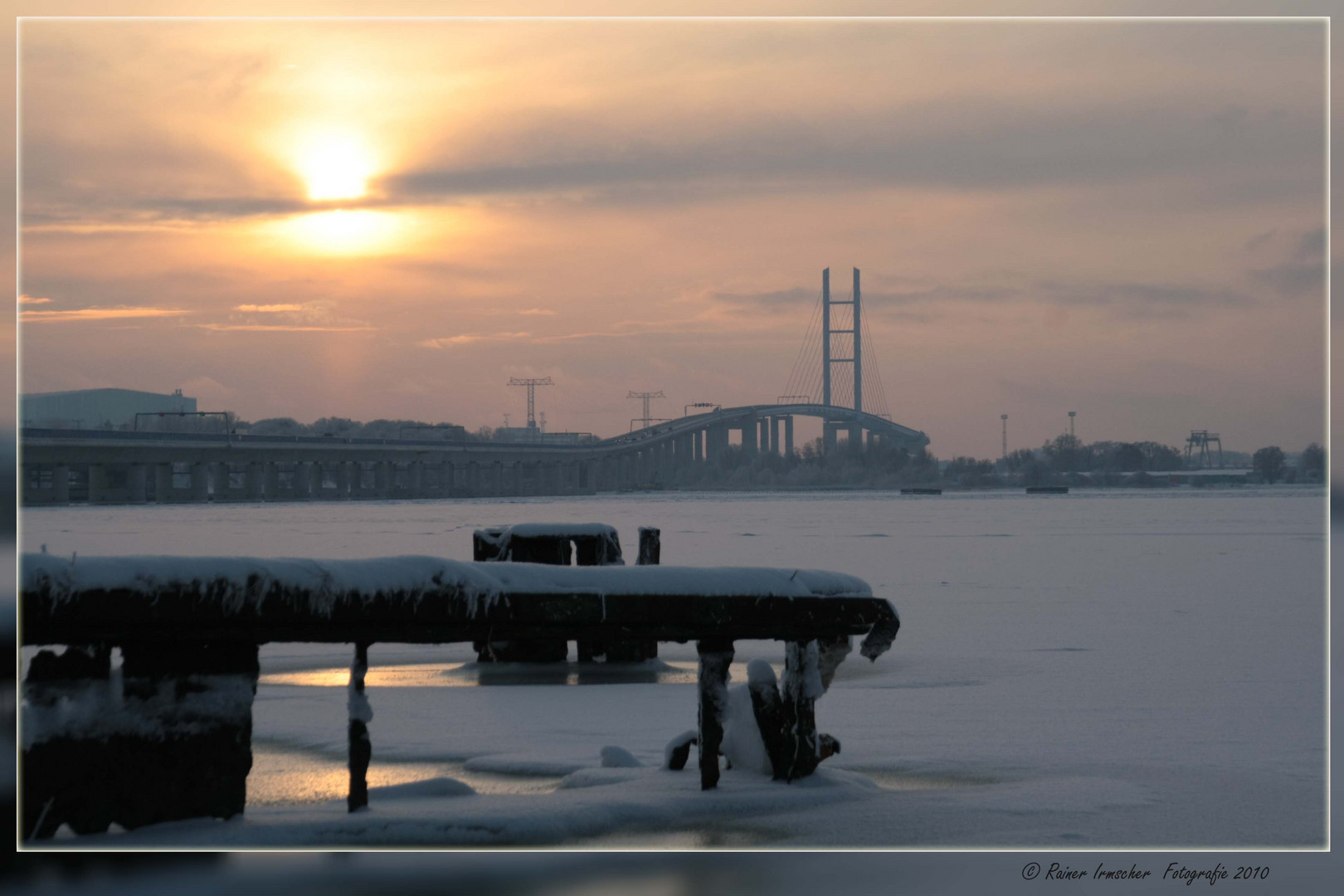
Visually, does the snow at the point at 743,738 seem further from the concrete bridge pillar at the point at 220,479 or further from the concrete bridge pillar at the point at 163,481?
the concrete bridge pillar at the point at 220,479

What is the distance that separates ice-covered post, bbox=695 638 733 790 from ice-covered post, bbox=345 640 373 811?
1.31 meters

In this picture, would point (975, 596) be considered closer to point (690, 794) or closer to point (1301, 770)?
point (1301, 770)

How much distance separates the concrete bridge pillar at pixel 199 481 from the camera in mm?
75500

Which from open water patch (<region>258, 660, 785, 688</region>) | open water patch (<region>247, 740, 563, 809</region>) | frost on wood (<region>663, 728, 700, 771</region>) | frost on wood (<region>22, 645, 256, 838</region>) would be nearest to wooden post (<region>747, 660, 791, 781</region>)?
frost on wood (<region>663, 728, 700, 771</region>)

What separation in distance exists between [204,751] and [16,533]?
3.85ft

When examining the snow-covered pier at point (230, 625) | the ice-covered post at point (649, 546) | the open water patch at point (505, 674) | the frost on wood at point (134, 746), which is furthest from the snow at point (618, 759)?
the ice-covered post at point (649, 546)

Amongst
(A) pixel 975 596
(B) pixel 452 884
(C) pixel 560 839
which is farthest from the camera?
(A) pixel 975 596

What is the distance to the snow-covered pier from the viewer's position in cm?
441

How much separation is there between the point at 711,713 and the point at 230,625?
6.18ft

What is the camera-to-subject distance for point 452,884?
170 inches

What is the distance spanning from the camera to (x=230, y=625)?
4508 millimetres

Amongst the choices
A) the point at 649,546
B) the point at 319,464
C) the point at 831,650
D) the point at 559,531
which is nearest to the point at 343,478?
the point at 319,464

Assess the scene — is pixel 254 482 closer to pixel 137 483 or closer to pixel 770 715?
pixel 137 483

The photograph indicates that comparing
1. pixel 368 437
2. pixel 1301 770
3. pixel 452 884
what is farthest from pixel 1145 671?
pixel 368 437
